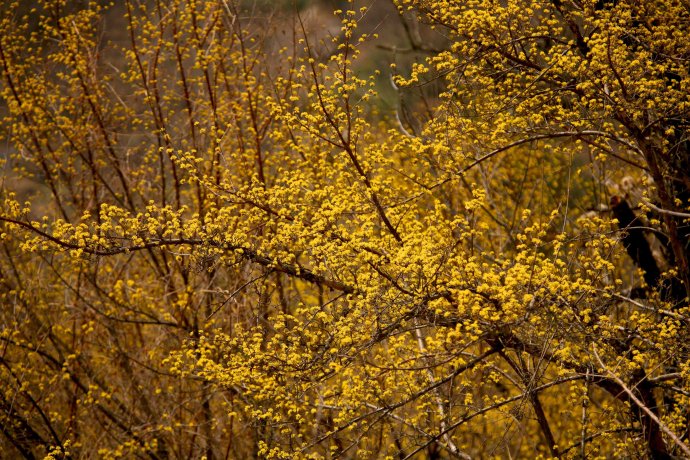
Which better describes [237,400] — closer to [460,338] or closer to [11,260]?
[460,338]

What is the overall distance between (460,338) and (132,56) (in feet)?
17.9

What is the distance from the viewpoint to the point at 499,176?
491 inches

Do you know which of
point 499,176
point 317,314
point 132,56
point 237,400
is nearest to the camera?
point 317,314

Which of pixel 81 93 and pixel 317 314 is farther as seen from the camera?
pixel 81 93

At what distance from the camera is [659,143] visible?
680cm

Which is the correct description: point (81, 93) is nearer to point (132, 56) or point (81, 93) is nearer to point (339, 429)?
point (132, 56)

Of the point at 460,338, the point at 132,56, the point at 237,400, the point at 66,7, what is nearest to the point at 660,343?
the point at 460,338

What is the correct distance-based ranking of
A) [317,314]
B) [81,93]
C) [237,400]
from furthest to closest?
[81,93]
[237,400]
[317,314]

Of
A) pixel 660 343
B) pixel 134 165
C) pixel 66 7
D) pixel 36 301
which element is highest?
pixel 66 7

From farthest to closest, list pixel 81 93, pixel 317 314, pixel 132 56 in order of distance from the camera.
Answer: pixel 81 93
pixel 132 56
pixel 317 314

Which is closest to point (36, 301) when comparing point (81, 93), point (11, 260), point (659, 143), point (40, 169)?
point (11, 260)

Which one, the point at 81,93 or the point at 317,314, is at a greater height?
the point at 81,93

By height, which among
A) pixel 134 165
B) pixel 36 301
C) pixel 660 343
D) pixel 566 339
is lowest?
pixel 660 343

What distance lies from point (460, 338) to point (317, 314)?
139 centimetres
